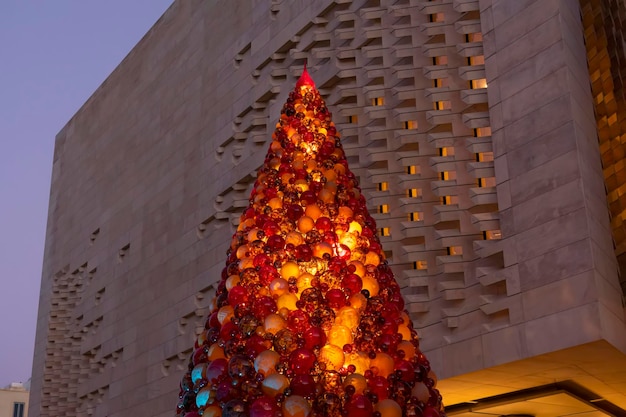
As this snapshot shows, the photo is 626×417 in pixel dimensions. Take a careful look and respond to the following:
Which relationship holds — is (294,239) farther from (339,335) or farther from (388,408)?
(388,408)

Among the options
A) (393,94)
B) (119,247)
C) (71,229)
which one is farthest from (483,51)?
(71,229)

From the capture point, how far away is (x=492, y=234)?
8.62 m

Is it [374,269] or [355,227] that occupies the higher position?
[355,227]

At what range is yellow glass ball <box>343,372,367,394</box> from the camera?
405 cm

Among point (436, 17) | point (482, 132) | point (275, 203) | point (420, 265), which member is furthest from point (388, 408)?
point (436, 17)

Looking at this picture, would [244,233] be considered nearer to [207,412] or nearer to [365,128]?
[207,412]

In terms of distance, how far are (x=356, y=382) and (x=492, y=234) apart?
194 inches

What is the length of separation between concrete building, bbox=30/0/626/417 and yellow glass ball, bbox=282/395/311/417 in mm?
4239

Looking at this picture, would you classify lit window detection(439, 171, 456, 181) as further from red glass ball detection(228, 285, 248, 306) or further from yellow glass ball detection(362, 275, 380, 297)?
red glass ball detection(228, 285, 248, 306)

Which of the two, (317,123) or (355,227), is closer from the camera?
(355,227)

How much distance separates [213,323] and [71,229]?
1580cm

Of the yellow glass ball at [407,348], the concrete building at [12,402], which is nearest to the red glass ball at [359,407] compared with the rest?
the yellow glass ball at [407,348]

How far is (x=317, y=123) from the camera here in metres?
5.04

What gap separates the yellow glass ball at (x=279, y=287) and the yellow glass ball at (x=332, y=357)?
38cm
